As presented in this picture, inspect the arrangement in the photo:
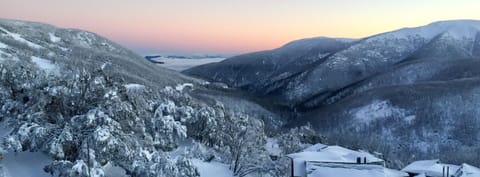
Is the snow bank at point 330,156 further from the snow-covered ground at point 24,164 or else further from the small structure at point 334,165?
the snow-covered ground at point 24,164

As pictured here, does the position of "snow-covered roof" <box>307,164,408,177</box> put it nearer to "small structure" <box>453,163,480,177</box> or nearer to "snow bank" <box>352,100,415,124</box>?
"small structure" <box>453,163,480,177</box>

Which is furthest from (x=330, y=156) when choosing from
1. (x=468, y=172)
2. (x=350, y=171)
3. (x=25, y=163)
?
(x=25, y=163)

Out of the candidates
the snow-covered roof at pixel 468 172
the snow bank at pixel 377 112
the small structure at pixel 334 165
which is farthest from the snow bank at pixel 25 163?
the snow bank at pixel 377 112

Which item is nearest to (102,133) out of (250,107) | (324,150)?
(324,150)

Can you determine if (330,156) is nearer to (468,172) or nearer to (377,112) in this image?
(468,172)

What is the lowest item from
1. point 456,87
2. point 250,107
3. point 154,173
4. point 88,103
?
point 250,107

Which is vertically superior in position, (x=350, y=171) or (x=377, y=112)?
(x=350, y=171)

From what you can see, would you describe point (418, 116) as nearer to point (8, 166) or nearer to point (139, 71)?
point (139, 71)
